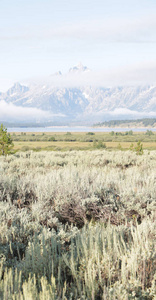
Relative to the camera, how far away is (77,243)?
317 centimetres

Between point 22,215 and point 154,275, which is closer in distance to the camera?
point 154,275

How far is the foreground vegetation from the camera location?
2.44 metres

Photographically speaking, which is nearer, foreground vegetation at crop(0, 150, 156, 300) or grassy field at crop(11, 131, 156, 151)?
foreground vegetation at crop(0, 150, 156, 300)

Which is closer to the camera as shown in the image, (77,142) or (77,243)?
(77,243)

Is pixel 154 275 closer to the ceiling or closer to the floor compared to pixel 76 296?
closer to the ceiling

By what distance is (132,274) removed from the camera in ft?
8.48

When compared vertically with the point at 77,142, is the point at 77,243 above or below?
above

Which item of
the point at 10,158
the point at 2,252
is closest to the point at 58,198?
the point at 2,252

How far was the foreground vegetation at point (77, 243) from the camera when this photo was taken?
2441 mm

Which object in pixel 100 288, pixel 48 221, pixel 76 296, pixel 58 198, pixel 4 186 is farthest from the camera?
pixel 4 186

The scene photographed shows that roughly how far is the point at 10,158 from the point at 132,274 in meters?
11.1

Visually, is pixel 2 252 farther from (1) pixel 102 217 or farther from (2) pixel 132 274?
(1) pixel 102 217

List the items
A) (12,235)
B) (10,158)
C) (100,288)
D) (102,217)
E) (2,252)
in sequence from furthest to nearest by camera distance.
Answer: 1. (10,158)
2. (102,217)
3. (12,235)
4. (2,252)
5. (100,288)

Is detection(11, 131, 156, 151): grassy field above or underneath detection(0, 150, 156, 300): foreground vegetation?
underneath
